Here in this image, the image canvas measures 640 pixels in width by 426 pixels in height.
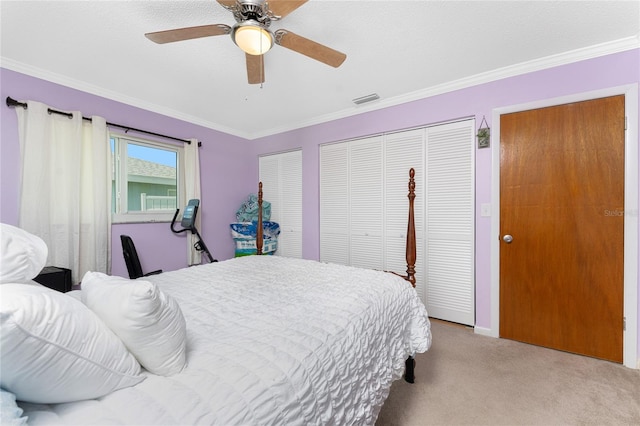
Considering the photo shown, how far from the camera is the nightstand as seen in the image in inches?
84.0

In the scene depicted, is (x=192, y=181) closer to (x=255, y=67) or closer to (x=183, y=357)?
(x=255, y=67)

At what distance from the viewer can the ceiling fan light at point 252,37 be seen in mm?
1507

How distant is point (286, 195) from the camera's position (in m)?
4.13

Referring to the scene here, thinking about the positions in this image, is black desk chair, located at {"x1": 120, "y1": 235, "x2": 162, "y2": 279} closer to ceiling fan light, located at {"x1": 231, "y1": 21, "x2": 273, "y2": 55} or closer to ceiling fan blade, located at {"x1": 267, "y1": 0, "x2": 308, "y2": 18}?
ceiling fan light, located at {"x1": 231, "y1": 21, "x2": 273, "y2": 55}

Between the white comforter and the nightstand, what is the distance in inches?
44.5

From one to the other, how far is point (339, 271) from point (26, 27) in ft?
9.57

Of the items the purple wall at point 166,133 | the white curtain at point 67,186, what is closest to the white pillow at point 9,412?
the white curtain at point 67,186

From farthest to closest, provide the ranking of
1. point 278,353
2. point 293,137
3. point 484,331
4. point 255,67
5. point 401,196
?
1. point 293,137
2. point 401,196
3. point 484,331
4. point 255,67
5. point 278,353

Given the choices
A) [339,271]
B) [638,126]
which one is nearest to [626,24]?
[638,126]

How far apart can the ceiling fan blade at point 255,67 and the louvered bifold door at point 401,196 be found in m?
1.76

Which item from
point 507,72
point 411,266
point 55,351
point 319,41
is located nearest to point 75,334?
point 55,351

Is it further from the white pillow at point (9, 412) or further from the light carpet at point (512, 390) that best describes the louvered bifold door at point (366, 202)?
the white pillow at point (9, 412)

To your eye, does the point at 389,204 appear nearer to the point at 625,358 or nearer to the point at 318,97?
the point at 318,97

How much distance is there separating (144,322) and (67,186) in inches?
109
